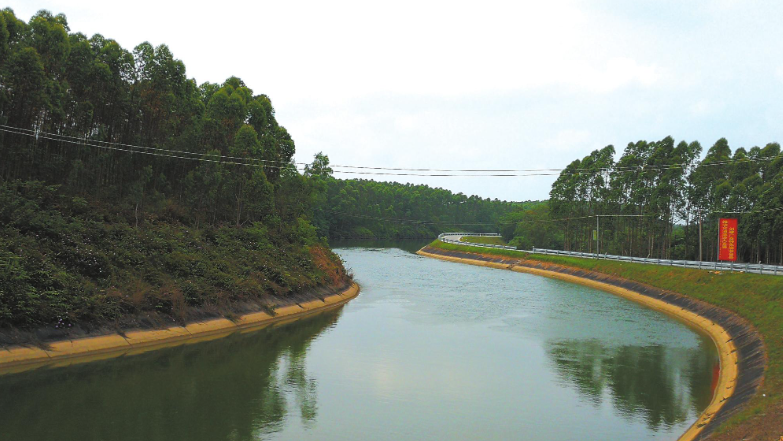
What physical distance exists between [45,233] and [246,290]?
12.1 meters

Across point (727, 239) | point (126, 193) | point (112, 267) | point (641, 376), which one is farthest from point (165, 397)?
point (727, 239)

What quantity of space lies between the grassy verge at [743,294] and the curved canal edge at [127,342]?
24698 mm

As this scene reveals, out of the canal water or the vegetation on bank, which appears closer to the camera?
the canal water

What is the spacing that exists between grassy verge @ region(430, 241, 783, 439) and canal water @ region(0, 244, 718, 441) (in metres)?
2.72

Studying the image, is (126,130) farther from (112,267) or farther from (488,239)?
(488,239)

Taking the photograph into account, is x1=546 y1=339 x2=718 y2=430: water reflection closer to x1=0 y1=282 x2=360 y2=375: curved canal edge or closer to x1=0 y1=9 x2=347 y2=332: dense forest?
x1=0 y1=282 x2=360 y2=375: curved canal edge

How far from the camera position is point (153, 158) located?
46.7m

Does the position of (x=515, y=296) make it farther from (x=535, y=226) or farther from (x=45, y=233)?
(x=535, y=226)

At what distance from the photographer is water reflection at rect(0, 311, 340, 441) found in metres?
18.4

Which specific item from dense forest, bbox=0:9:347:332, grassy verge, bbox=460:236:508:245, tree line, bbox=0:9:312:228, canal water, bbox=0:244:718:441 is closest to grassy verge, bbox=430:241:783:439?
canal water, bbox=0:244:718:441

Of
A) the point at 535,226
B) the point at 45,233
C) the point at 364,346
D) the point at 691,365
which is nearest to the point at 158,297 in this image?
the point at 45,233

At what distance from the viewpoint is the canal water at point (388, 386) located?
19.2 m

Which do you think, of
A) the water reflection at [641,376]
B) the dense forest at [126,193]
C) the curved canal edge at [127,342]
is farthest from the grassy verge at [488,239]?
the water reflection at [641,376]

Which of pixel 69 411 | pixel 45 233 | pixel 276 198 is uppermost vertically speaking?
pixel 276 198
